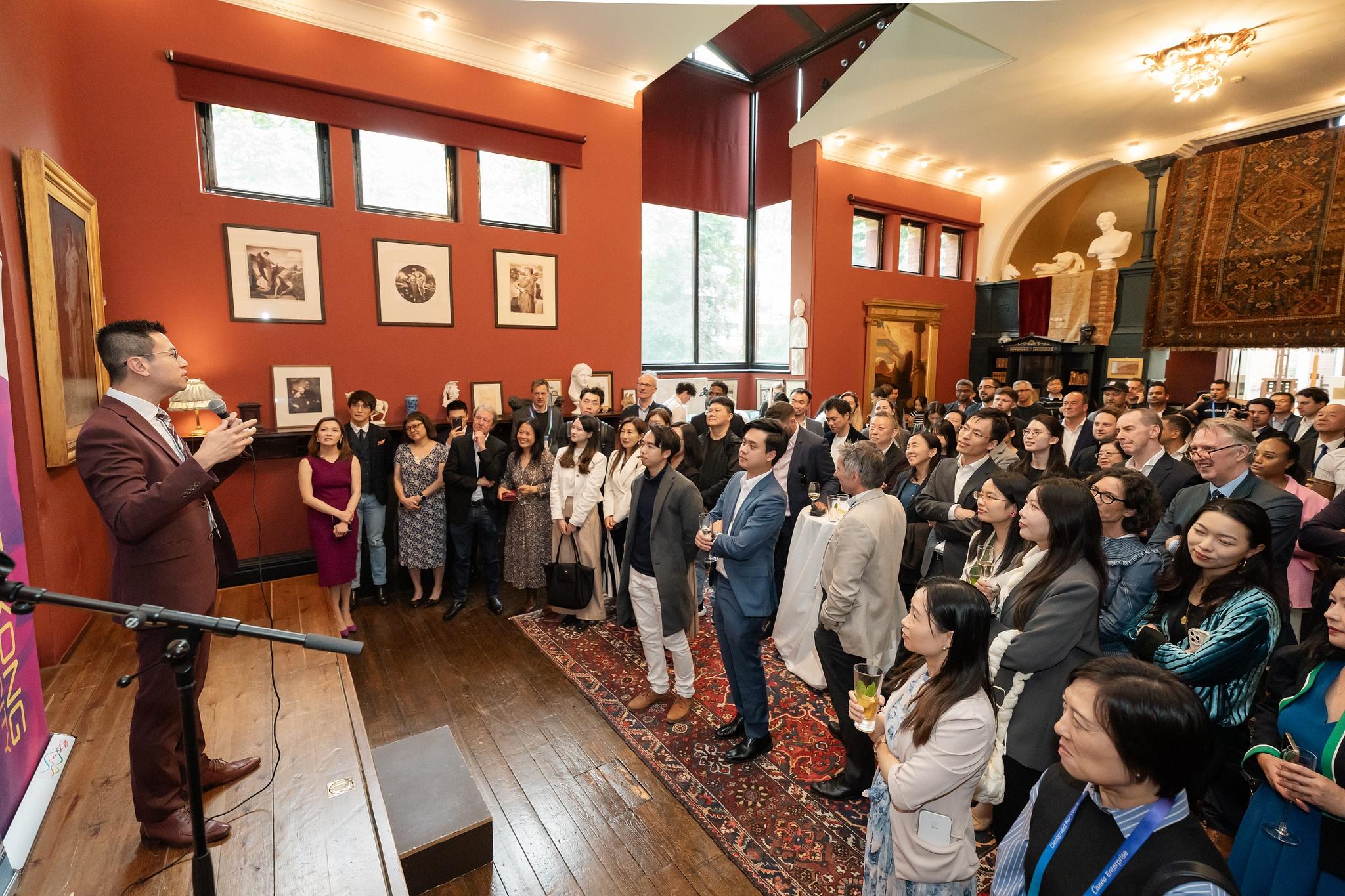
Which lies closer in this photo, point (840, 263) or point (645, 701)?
point (645, 701)

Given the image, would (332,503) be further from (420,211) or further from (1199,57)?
(1199,57)

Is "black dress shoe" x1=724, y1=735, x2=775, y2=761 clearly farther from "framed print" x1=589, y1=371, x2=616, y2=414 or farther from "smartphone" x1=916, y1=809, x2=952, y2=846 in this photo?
"framed print" x1=589, y1=371, x2=616, y2=414

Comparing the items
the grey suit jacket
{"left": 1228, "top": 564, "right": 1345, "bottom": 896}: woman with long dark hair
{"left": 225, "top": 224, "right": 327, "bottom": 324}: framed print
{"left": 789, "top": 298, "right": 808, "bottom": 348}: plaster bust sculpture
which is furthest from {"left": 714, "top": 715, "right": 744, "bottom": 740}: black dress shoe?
{"left": 789, "top": 298, "right": 808, "bottom": 348}: plaster bust sculpture

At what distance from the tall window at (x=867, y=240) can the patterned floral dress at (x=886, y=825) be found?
10.0m

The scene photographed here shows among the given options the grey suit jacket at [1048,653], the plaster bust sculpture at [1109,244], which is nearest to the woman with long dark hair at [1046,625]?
the grey suit jacket at [1048,653]

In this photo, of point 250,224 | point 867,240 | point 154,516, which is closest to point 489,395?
point 250,224

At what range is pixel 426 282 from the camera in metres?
6.41

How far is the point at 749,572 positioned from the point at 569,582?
6.83 feet

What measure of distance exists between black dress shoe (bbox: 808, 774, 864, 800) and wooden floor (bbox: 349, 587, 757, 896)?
2.05 ft

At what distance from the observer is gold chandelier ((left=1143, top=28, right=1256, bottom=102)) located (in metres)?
6.82

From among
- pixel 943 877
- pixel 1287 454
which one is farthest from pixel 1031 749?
pixel 1287 454

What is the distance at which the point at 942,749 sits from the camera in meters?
1.73

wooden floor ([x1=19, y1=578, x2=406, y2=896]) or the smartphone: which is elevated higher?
the smartphone

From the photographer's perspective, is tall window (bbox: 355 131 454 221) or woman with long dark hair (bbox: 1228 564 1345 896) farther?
tall window (bbox: 355 131 454 221)
